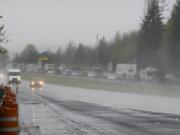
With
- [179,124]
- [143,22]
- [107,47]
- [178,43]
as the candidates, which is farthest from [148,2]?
[179,124]

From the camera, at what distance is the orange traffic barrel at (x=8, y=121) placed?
10945 millimetres

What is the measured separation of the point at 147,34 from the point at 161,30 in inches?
104

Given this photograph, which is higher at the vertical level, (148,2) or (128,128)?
(148,2)

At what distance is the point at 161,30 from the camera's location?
92.1m

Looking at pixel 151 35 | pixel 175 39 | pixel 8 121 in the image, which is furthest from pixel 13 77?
pixel 8 121

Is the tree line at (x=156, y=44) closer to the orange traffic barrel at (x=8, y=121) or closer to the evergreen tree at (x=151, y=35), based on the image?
the evergreen tree at (x=151, y=35)

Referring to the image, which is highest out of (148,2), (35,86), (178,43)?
(148,2)

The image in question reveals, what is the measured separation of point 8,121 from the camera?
11.0 meters

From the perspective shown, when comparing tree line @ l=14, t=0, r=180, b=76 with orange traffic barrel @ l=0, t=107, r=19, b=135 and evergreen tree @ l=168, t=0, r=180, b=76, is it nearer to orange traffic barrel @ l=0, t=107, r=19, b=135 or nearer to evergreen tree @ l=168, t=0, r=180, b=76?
evergreen tree @ l=168, t=0, r=180, b=76

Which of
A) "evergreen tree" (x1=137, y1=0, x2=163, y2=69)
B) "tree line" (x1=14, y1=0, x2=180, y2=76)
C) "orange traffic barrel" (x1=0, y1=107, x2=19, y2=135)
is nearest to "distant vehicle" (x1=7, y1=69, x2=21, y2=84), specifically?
"tree line" (x1=14, y1=0, x2=180, y2=76)

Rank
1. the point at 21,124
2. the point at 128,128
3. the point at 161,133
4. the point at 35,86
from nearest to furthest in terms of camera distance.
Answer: the point at 161,133
the point at 128,128
the point at 21,124
the point at 35,86

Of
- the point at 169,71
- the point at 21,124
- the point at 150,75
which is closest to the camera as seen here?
the point at 21,124

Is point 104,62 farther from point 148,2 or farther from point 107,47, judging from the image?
point 148,2

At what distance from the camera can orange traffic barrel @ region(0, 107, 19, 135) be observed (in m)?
10.9
